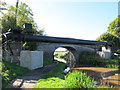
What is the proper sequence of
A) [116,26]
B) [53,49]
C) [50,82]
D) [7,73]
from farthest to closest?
[116,26]
[53,49]
[7,73]
[50,82]

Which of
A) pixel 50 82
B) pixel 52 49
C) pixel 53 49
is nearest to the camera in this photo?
pixel 50 82

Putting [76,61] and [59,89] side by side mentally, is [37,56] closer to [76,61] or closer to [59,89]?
[59,89]

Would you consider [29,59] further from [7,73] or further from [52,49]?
[52,49]

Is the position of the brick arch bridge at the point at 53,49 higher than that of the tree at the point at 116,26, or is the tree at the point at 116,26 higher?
the tree at the point at 116,26

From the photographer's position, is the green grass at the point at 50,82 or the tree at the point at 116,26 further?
the tree at the point at 116,26

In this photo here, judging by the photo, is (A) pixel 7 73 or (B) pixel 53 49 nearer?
(A) pixel 7 73

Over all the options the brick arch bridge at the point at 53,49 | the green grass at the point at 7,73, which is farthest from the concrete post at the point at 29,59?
the brick arch bridge at the point at 53,49

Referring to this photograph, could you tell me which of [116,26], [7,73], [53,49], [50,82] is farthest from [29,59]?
[116,26]

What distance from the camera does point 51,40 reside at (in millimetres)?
3734

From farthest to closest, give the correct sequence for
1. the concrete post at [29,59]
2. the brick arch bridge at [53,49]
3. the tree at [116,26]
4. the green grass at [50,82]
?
1. the tree at [116,26]
2. the brick arch bridge at [53,49]
3. the concrete post at [29,59]
4. the green grass at [50,82]

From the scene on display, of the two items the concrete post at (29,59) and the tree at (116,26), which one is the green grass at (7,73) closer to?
the concrete post at (29,59)

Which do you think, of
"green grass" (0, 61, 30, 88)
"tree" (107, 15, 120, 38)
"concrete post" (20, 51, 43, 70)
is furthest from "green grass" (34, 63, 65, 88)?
"tree" (107, 15, 120, 38)

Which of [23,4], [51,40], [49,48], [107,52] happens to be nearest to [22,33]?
[51,40]

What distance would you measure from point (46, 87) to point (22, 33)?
220cm
